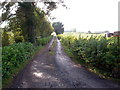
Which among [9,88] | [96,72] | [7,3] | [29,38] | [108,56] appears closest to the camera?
[9,88]

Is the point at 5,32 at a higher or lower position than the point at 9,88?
higher

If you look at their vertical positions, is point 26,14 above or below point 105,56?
above

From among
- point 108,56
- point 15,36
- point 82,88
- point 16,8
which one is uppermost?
point 16,8

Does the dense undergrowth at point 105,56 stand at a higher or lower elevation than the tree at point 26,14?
lower

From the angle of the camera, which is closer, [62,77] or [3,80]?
[3,80]

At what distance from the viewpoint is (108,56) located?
202 inches

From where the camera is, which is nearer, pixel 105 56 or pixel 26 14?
pixel 105 56

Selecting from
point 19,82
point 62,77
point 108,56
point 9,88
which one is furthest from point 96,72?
point 9,88

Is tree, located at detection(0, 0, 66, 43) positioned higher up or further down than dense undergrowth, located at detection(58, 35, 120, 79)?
higher up

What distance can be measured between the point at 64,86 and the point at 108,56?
2314mm

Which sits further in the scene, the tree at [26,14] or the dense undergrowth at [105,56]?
the tree at [26,14]

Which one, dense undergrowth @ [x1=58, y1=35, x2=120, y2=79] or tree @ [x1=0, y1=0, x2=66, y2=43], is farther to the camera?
tree @ [x1=0, y1=0, x2=66, y2=43]

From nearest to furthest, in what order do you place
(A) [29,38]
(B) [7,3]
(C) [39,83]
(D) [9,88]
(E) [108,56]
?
(D) [9,88] < (C) [39,83] < (E) [108,56] < (B) [7,3] < (A) [29,38]

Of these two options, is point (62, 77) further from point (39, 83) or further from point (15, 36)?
point (15, 36)
